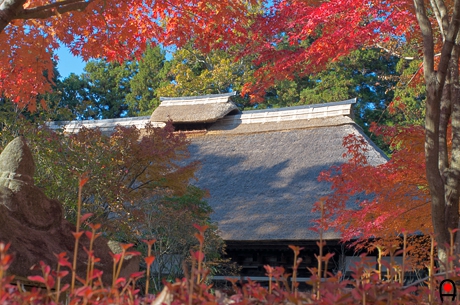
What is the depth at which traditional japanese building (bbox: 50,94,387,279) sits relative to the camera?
11.0 meters

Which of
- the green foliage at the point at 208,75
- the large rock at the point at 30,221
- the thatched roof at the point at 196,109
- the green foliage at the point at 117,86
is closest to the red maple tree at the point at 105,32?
the large rock at the point at 30,221

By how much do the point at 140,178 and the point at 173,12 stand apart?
3.54m

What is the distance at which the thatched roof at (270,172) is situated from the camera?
11147 mm

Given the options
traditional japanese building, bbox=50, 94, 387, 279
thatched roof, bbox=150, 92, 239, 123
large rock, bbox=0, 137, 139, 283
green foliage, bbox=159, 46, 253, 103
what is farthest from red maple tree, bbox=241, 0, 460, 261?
green foliage, bbox=159, 46, 253, 103

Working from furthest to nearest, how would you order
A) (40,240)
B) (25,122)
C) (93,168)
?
(25,122), (93,168), (40,240)

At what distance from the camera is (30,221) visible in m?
3.91

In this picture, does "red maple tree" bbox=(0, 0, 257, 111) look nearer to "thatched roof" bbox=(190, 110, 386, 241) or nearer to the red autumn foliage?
the red autumn foliage

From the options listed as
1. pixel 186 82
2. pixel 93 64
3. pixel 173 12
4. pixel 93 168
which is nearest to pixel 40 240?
pixel 173 12

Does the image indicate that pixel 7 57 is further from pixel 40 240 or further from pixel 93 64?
pixel 93 64

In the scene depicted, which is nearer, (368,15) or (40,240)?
(40,240)

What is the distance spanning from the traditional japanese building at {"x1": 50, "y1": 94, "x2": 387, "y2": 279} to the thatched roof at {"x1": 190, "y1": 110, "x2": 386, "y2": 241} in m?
0.02

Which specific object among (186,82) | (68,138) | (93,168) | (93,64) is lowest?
(93,168)

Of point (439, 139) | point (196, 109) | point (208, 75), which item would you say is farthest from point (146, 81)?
point (439, 139)

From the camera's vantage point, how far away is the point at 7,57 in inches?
248
